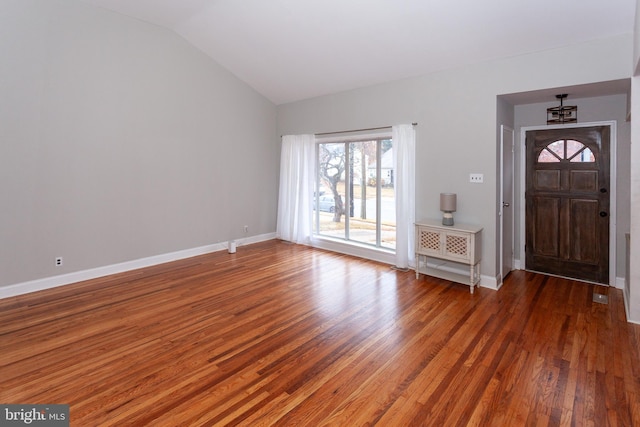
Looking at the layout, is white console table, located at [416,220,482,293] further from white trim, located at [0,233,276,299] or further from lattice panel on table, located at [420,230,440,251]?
white trim, located at [0,233,276,299]

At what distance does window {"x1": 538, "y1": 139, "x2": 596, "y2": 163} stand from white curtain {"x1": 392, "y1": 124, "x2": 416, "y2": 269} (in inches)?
71.2

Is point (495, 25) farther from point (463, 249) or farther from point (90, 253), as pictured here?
point (90, 253)

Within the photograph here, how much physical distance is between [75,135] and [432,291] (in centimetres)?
493

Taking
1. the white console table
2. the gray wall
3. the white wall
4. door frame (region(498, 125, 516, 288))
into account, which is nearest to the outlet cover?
the white wall

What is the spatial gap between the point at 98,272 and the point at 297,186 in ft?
11.6

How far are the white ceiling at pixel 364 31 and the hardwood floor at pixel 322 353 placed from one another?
2.89 m

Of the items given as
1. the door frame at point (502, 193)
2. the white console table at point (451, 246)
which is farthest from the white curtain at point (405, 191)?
the door frame at point (502, 193)

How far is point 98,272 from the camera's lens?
4594mm

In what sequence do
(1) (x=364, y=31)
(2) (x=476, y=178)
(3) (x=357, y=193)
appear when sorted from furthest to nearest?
(3) (x=357, y=193), (2) (x=476, y=178), (1) (x=364, y=31)

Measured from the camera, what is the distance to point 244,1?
415 cm

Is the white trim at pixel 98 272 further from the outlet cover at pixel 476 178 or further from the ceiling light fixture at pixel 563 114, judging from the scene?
the ceiling light fixture at pixel 563 114

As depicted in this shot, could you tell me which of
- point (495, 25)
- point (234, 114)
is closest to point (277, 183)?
point (234, 114)

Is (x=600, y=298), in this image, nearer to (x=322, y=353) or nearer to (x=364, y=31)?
(x=322, y=353)

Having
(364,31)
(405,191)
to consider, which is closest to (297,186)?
(405,191)
